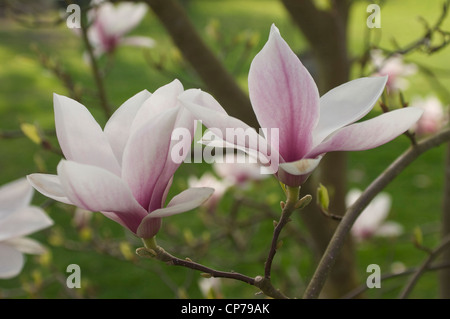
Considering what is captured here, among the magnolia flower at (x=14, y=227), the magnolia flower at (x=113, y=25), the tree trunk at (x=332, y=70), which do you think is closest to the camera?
the magnolia flower at (x=14, y=227)

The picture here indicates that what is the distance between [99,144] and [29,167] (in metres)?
4.48

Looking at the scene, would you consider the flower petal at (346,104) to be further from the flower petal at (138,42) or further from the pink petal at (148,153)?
the flower petal at (138,42)

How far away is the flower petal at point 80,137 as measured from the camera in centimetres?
57

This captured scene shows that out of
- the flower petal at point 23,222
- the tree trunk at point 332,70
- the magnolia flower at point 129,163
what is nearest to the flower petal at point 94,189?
the magnolia flower at point 129,163

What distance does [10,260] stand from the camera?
850 millimetres

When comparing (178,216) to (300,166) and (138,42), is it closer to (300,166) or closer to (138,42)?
(138,42)

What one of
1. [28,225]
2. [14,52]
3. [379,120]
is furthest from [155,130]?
[14,52]

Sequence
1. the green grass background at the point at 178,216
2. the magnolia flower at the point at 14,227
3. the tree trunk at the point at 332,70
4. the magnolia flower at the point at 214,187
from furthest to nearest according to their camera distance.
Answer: the magnolia flower at the point at 214,187
the green grass background at the point at 178,216
the tree trunk at the point at 332,70
the magnolia flower at the point at 14,227

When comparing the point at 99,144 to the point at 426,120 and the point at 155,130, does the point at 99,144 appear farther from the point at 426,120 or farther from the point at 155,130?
the point at 426,120

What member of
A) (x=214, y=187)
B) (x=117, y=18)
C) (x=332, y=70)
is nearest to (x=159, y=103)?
(x=332, y=70)

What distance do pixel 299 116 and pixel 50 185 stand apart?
0.80ft

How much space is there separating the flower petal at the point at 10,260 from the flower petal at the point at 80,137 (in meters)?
0.33

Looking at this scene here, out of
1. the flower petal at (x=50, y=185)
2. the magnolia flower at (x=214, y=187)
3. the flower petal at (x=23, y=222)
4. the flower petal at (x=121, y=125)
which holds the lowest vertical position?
the flower petal at (x=50, y=185)

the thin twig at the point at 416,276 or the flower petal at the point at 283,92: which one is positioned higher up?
the flower petal at the point at 283,92
